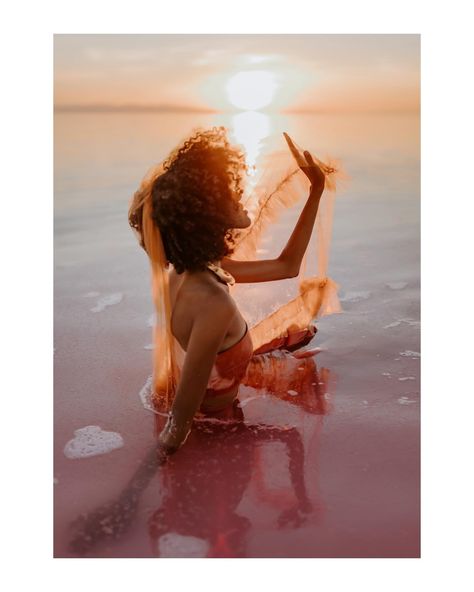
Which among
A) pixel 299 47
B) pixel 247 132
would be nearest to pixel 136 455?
pixel 247 132

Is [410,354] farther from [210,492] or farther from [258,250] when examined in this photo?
[210,492]

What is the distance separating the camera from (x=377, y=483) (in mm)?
2367

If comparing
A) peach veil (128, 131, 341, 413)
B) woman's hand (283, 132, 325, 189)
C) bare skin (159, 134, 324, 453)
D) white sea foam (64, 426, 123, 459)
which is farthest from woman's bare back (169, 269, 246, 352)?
woman's hand (283, 132, 325, 189)

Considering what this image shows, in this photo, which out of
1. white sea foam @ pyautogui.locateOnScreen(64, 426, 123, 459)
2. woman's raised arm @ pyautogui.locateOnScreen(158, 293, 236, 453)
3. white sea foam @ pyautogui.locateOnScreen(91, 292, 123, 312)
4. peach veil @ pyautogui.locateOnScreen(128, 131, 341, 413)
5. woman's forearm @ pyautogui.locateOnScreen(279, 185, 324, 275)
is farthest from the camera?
white sea foam @ pyautogui.locateOnScreen(91, 292, 123, 312)

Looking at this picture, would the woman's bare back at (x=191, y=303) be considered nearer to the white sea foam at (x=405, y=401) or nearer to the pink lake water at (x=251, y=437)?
the pink lake water at (x=251, y=437)

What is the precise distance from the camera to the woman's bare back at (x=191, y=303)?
246 centimetres

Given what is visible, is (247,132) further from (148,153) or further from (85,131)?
(85,131)

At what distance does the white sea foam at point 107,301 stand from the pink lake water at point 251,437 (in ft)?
0.06

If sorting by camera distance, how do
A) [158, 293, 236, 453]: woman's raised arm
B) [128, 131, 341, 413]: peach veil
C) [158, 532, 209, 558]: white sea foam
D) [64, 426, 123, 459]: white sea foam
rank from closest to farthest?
[158, 532, 209, 558]: white sea foam
[158, 293, 236, 453]: woman's raised arm
[64, 426, 123, 459]: white sea foam
[128, 131, 341, 413]: peach veil

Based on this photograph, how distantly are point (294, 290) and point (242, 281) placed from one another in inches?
16.9

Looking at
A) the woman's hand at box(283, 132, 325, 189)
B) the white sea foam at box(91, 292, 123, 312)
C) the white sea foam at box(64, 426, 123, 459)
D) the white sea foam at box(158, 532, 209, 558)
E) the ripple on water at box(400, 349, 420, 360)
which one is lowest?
the white sea foam at box(158, 532, 209, 558)

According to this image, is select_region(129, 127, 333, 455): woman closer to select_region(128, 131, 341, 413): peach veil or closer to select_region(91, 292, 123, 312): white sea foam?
select_region(128, 131, 341, 413): peach veil

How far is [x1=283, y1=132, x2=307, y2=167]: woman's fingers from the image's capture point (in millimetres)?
2861

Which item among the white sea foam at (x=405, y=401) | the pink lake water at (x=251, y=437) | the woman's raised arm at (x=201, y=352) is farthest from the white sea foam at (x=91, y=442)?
the white sea foam at (x=405, y=401)
